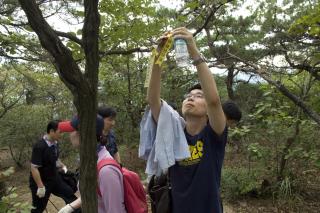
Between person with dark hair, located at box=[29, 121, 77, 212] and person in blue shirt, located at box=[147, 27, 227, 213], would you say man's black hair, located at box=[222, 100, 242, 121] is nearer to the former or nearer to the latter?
person in blue shirt, located at box=[147, 27, 227, 213]

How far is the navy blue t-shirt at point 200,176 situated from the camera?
77.2 inches

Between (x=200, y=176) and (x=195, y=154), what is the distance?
0.41 feet

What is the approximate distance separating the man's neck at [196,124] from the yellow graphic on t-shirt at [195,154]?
9 centimetres

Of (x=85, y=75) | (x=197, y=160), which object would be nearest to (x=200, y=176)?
(x=197, y=160)

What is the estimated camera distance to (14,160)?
12078 millimetres

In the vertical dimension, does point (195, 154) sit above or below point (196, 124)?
below

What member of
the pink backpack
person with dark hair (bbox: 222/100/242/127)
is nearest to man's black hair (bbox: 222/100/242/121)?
person with dark hair (bbox: 222/100/242/127)

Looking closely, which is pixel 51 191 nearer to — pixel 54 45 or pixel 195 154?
pixel 195 154

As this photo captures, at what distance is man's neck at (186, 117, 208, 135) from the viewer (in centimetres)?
207

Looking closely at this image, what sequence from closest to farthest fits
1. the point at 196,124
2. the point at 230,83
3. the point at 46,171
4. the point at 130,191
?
the point at 196,124, the point at 130,191, the point at 46,171, the point at 230,83

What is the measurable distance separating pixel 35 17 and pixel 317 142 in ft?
16.7

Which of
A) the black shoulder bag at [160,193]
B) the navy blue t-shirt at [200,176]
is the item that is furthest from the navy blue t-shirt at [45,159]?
A: the navy blue t-shirt at [200,176]

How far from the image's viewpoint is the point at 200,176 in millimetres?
1954

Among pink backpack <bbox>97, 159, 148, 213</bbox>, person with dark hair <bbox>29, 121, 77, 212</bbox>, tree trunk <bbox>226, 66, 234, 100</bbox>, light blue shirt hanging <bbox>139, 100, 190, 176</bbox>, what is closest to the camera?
light blue shirt hanging <bbox>139, 100, 190, 176</bbox>
